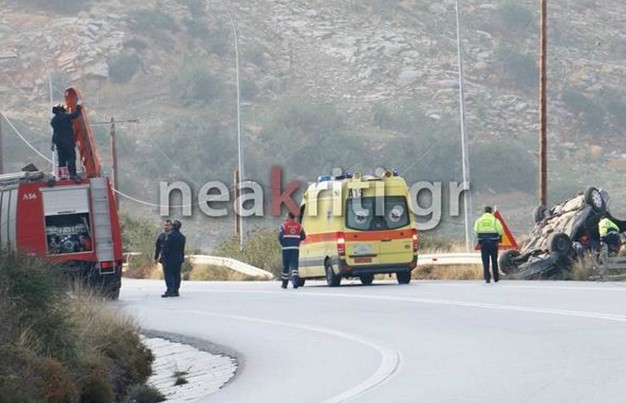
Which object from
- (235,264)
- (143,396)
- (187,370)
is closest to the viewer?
(143,396)

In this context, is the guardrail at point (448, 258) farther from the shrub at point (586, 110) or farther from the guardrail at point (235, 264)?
the shrub at point (586, 110)

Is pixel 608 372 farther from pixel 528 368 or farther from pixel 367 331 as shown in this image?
pixel 367 331

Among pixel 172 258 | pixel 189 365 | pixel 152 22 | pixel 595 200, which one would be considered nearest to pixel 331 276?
pixel 172 258

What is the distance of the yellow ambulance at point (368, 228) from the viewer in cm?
3275

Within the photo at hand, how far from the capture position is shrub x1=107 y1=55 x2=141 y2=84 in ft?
314

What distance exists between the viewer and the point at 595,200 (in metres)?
33.0

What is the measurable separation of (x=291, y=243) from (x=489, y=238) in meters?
4.25

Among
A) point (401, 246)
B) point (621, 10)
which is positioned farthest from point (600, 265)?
point (621, 10)

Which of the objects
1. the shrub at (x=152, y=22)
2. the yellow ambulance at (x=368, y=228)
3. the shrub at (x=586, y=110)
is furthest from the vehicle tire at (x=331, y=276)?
the shrub at (x=152, y=22)

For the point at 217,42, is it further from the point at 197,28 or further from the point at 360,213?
the point at 360,213

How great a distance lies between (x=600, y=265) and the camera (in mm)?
31562

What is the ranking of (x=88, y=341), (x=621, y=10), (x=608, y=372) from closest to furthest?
(x=608, y=372)
(x=88, y=341)
(x=621, y=10)

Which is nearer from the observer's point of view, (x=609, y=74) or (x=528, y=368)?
(x=528, y=368)

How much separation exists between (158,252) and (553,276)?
821 cm
